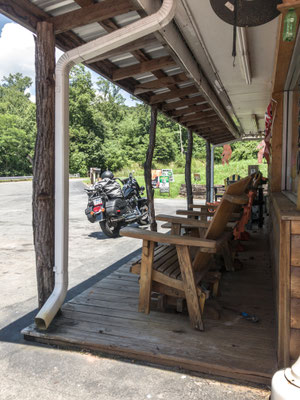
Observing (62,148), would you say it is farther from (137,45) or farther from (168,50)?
(168,50)

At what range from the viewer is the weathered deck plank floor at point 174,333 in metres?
1.98

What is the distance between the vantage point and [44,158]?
2.50 metres

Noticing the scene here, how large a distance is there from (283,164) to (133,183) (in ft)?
14.7

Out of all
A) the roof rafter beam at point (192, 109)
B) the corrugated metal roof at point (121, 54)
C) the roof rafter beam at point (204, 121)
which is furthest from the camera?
the roof rafter beam at point (204, 121)

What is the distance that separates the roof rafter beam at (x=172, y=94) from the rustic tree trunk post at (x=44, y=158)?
218 centimetres

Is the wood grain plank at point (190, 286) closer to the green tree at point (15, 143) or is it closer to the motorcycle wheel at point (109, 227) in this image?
the motorcycle wheel at point (109, 227)

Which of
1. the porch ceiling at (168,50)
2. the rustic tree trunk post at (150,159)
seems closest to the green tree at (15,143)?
the rustic tree trunk post at (150,159)

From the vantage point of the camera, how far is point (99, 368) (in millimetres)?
2002

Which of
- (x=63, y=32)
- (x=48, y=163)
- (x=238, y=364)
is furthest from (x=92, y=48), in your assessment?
(x=238, y=364)

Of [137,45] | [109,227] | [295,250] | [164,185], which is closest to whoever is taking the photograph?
[295,250]

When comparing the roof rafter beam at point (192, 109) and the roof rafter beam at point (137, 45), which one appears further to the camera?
the roof rafter beam at point (192, 109)

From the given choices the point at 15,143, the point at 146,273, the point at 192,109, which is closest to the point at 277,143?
the point at 192,109

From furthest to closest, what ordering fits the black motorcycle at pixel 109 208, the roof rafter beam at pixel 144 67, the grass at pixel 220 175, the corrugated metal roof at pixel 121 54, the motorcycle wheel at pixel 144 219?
the grass at pixel 220 175 < the motorcycle wheel at pixel 144 219 < the black motorcycle at pixel 109 208 < the roof rafter beam at pixel 144 67 < the corrugated metal roof at pixel 121 54

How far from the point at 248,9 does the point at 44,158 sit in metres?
1.70
